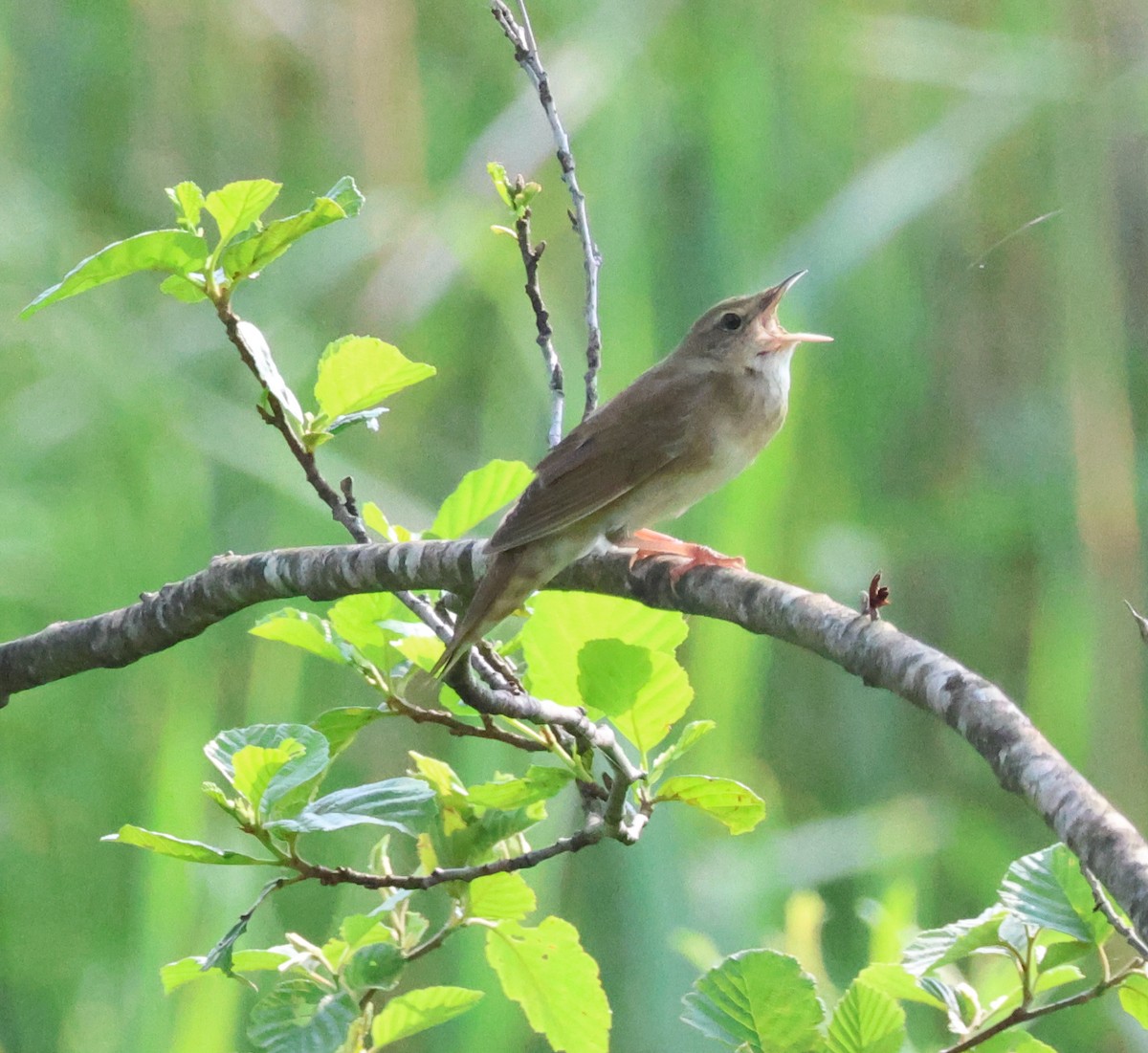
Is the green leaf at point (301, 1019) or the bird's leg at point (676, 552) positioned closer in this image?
the green leaf at point (301, 1019)

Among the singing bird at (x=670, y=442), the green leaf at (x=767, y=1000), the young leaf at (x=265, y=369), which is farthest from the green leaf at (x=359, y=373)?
the green leaf at (x=767, y=1000)

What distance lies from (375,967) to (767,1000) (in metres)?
0.17

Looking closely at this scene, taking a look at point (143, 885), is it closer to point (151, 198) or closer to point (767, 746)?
point (767, 746)

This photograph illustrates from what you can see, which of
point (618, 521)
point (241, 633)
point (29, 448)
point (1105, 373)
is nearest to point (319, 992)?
point (618, 521)

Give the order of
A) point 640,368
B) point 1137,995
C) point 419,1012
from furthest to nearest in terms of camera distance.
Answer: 1. point 640,368
2. point 419,1012
3. point 1137,995

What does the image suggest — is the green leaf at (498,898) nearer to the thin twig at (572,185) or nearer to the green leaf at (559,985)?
the green leaf at (559,985)

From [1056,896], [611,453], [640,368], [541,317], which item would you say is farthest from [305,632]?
[640,368]

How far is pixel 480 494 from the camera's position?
0.77m

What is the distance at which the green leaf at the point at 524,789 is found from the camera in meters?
Answer: 0.58

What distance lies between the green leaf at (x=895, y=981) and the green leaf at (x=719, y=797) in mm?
82

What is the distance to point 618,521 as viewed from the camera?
1.16 m

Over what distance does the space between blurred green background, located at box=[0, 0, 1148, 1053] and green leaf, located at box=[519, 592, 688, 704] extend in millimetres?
940

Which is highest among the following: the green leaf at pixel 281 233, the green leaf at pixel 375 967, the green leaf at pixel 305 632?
the green leaf at pixel 281 233

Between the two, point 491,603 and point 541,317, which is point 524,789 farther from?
point 541,317
